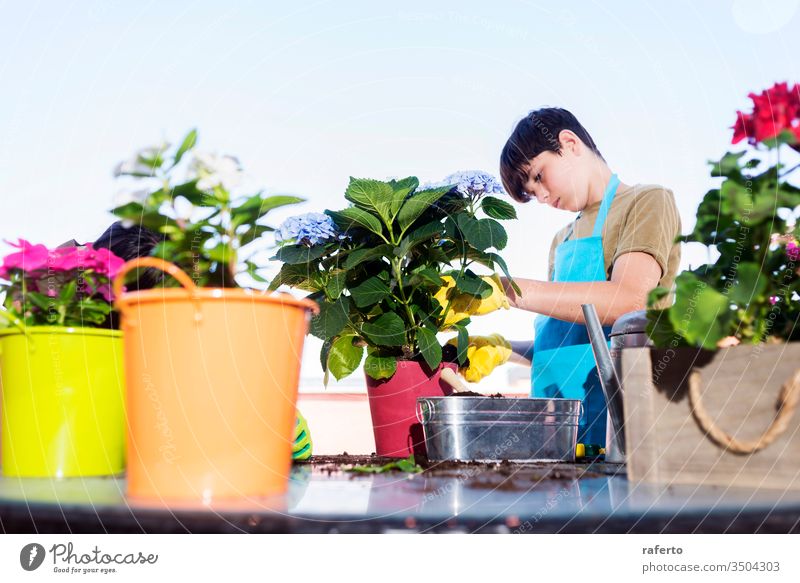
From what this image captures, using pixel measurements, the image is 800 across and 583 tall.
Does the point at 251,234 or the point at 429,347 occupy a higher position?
the point at 251,234

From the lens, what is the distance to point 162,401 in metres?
0.46

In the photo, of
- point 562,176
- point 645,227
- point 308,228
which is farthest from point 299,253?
point 562,176

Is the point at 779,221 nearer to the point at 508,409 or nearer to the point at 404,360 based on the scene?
the point at 508,409

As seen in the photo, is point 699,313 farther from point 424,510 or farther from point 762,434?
point 424,510

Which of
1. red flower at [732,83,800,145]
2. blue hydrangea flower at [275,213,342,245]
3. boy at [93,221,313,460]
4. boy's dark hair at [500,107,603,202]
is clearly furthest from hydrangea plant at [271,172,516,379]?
boy's dark hair at [500,107,603,202]

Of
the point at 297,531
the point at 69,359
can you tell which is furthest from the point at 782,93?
the point at 69,359

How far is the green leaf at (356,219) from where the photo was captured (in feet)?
3.48

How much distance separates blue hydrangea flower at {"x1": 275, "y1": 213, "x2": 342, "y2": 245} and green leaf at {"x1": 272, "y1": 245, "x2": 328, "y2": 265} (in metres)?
0.02

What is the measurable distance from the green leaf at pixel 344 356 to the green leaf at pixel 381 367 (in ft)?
0.31

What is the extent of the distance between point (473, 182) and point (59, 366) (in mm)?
670

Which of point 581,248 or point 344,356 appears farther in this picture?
point 581,248

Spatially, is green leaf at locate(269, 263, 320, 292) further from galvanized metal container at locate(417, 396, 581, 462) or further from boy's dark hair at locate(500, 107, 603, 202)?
boy's dark hair at locate(500, 107, 603, 202)

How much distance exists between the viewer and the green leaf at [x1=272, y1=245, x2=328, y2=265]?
1079mm

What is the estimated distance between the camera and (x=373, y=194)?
1.04m
